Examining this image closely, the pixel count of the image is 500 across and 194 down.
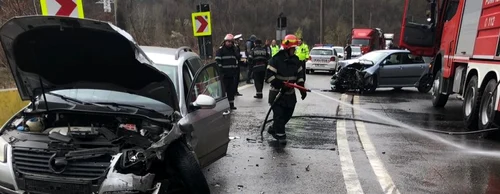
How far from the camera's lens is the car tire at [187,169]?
12.4 feet

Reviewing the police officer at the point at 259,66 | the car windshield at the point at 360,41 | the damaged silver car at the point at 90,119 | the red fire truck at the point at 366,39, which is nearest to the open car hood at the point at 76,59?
the damaged silver car at the point at 90,119

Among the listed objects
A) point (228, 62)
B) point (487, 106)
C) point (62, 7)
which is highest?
point (62, 7)

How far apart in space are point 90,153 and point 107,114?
65 centimetres

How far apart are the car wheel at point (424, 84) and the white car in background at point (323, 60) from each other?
319 inches

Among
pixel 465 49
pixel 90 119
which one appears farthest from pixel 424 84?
pixel 90 119

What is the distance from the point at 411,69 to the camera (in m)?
15.4

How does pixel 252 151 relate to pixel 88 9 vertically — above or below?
below

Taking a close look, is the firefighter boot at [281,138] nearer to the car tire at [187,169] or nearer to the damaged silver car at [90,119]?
the damaged silver car at [90,119]

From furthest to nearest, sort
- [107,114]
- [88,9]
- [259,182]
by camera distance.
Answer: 1. [88,9]
2. [259,182]
3. [107,114]

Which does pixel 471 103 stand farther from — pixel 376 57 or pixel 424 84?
pixel 424 84

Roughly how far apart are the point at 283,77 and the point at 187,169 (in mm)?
3689

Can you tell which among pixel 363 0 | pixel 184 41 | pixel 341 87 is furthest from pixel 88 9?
pixel 363 0

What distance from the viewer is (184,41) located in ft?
91.6

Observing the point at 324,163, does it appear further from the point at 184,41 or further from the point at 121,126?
the point at 184,41
